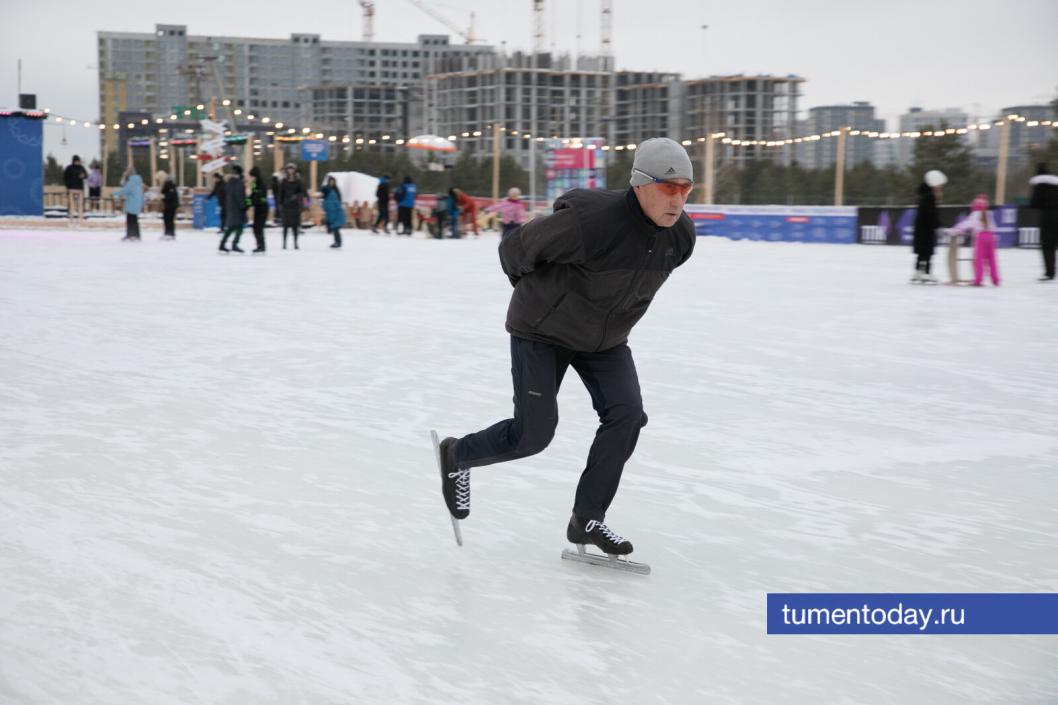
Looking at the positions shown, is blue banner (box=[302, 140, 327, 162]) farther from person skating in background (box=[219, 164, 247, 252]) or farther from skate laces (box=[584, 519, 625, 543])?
skate laces (box=[584, 519, 625, 543])

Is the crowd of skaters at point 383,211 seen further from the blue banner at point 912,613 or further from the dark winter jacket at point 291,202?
the blue banner at point 912,613

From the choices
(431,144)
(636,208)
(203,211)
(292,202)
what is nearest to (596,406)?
(636,208)

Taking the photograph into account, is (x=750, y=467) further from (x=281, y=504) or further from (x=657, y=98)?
(x=657, y=98)

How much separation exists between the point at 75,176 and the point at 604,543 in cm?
2579

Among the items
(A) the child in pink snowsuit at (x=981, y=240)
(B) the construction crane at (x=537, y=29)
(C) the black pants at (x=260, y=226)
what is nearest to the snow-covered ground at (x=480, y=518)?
(A) the child in pink snowsuit at (x=981, y=240)

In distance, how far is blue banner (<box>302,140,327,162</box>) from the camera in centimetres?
3609

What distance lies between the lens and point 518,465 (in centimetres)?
463

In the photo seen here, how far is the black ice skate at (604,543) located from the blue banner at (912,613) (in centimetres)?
44

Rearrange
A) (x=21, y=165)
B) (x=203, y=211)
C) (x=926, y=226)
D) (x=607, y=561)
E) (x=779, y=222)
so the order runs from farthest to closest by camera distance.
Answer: (x=203, y=211) < (x=21, y=165) < (x=779, y=222) < (x=926, y=226) < (x=607, y=561)

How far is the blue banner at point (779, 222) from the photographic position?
25.0m

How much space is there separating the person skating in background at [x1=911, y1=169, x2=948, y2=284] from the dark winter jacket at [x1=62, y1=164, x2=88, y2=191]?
19.4 meters

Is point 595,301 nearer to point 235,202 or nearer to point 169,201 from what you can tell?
point 235,202

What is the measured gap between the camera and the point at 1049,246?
1432 centimetres

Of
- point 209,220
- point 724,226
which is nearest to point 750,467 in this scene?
point 724,226
